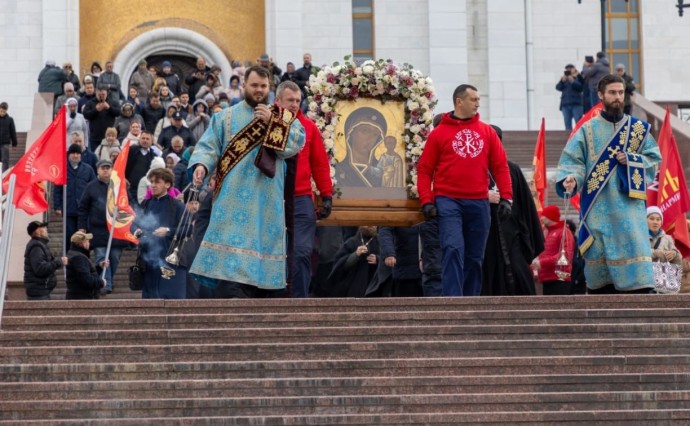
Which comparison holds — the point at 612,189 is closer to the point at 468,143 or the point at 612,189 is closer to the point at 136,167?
the point at 468,143

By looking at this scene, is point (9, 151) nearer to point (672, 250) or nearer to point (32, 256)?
point (32, 256)

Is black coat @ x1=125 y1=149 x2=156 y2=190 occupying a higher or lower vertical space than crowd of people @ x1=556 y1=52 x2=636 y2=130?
lower

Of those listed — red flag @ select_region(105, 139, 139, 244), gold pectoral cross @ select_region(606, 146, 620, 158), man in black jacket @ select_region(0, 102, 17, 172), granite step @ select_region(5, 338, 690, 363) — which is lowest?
granite step @ select_region(5, 338, 690, 363)

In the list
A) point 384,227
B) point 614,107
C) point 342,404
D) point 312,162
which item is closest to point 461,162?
point 312,162

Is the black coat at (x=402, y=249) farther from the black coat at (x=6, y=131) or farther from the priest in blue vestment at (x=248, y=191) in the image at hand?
the black coat at (x=6, y=131)

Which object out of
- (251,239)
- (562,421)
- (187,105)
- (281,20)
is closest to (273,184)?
(251,239)

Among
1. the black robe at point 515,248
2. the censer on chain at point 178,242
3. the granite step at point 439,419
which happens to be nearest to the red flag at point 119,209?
the censer on chain at point 178,242

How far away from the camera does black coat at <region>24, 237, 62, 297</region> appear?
15.9m

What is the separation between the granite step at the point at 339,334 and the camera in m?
11.7

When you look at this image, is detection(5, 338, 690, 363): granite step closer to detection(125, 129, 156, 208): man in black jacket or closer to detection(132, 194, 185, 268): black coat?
detection(132, 194, 185, 268): black coat

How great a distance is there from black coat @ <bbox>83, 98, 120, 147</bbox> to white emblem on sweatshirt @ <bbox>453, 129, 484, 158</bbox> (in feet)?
36.3

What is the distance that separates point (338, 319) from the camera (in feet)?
39.5

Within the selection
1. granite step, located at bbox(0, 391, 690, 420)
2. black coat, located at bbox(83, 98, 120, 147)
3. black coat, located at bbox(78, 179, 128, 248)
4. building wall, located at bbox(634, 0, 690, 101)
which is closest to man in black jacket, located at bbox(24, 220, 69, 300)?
black coat, located at bbox(78, 179, 128, 248)

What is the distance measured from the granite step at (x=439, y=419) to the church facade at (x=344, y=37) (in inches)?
821
